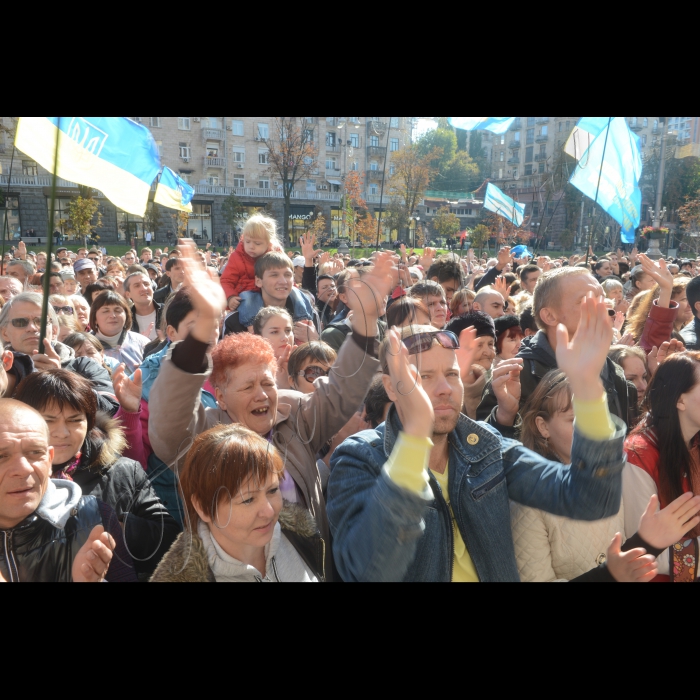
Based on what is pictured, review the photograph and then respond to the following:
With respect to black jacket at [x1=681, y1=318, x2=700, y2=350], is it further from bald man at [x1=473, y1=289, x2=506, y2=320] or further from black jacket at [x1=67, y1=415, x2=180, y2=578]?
black jacket at [x1=67, y1=415, x2=180, y2=578]

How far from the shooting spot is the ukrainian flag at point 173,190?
363 centimetres

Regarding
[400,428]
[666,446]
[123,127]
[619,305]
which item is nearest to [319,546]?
[400,428]

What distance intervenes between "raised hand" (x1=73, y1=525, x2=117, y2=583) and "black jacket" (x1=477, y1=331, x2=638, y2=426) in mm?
1708

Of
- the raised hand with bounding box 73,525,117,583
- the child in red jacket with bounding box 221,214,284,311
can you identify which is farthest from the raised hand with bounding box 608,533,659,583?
the child in red jacket with bounding box 221,214,284,311

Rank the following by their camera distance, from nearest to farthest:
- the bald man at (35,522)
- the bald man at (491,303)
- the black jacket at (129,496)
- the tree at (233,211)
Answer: the bald man at (35,522)
the black jacket at (129,496)
the tree at (233,211)
the bald man at (491,303)

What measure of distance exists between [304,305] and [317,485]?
1748 millimetres

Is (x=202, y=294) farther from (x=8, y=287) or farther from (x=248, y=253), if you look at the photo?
(x=8, y=287)

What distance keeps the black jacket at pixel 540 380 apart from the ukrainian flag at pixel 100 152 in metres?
1.76

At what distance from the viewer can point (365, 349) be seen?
7.29 feet

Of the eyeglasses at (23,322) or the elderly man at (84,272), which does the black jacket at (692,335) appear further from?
the elderly man at (84,272)

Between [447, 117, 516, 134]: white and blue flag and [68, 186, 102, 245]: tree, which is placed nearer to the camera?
[68, 186, 102, 245]: tree

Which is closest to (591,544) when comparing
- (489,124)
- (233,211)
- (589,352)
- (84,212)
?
(589,352)

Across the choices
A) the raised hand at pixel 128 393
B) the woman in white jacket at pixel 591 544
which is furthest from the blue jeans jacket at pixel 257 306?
the woman in white jacket at pixel 591 544

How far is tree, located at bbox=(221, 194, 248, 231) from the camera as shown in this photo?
3.63 metres
